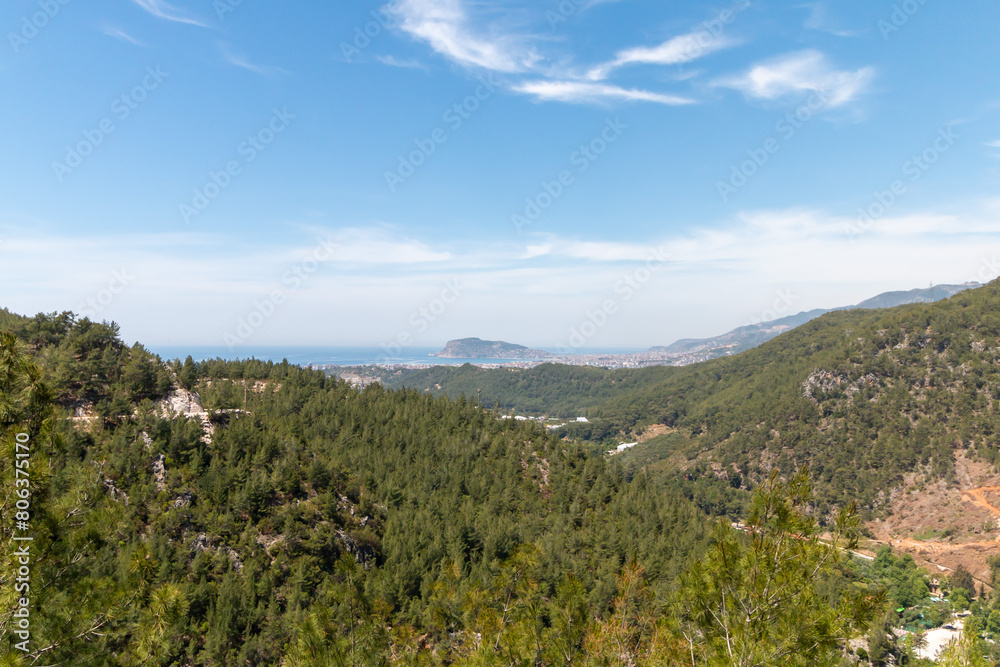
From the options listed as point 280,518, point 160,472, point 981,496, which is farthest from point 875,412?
point 160,472

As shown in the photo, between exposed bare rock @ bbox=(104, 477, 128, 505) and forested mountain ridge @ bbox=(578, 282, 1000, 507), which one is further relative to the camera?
forested mountain ridge @ bbox=(578, 282, 1000, 507)

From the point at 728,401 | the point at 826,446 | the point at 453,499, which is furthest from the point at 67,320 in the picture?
the point at 728,401

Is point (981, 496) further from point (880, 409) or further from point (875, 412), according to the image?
point (880, 409)

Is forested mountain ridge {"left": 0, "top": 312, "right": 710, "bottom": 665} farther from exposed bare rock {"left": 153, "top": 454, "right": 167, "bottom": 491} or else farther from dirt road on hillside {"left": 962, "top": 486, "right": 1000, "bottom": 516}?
dirt road on hillside {"left": 962, "top": 486, "right": 1000, "bottom": 516}

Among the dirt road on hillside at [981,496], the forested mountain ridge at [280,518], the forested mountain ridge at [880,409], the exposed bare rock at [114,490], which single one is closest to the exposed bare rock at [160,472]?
the forested mountain ridge at [280,518]

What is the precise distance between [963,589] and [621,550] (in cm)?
5833

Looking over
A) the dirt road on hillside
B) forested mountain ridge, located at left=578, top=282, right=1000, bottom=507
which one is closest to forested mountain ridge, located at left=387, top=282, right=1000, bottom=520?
forested mountain ridge, located at left=578, top=282, right=1000, bottom=507

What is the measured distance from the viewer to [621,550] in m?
43.6

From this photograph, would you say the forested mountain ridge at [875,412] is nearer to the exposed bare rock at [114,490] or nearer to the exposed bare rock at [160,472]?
the exposed bare rock at [160,472]

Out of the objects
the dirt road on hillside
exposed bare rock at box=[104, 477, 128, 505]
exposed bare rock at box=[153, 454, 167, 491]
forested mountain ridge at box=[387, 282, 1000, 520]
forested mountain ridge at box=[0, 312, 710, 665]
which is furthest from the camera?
forested mountain ridge at box=[387, 282, 1000, 520]

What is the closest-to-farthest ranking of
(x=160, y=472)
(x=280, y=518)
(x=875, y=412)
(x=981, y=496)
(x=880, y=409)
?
1. (x=280, y=518)
2. (x=160, y=472)
3. (x=981, y=496)
4. (x=880, y=409)
5. (x=875, y=412)

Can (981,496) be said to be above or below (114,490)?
below

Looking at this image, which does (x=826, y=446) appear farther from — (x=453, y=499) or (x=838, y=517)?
(x=838, y=517)

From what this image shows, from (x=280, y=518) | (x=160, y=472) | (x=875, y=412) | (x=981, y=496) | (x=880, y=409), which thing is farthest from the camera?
(x=875, y=412)
